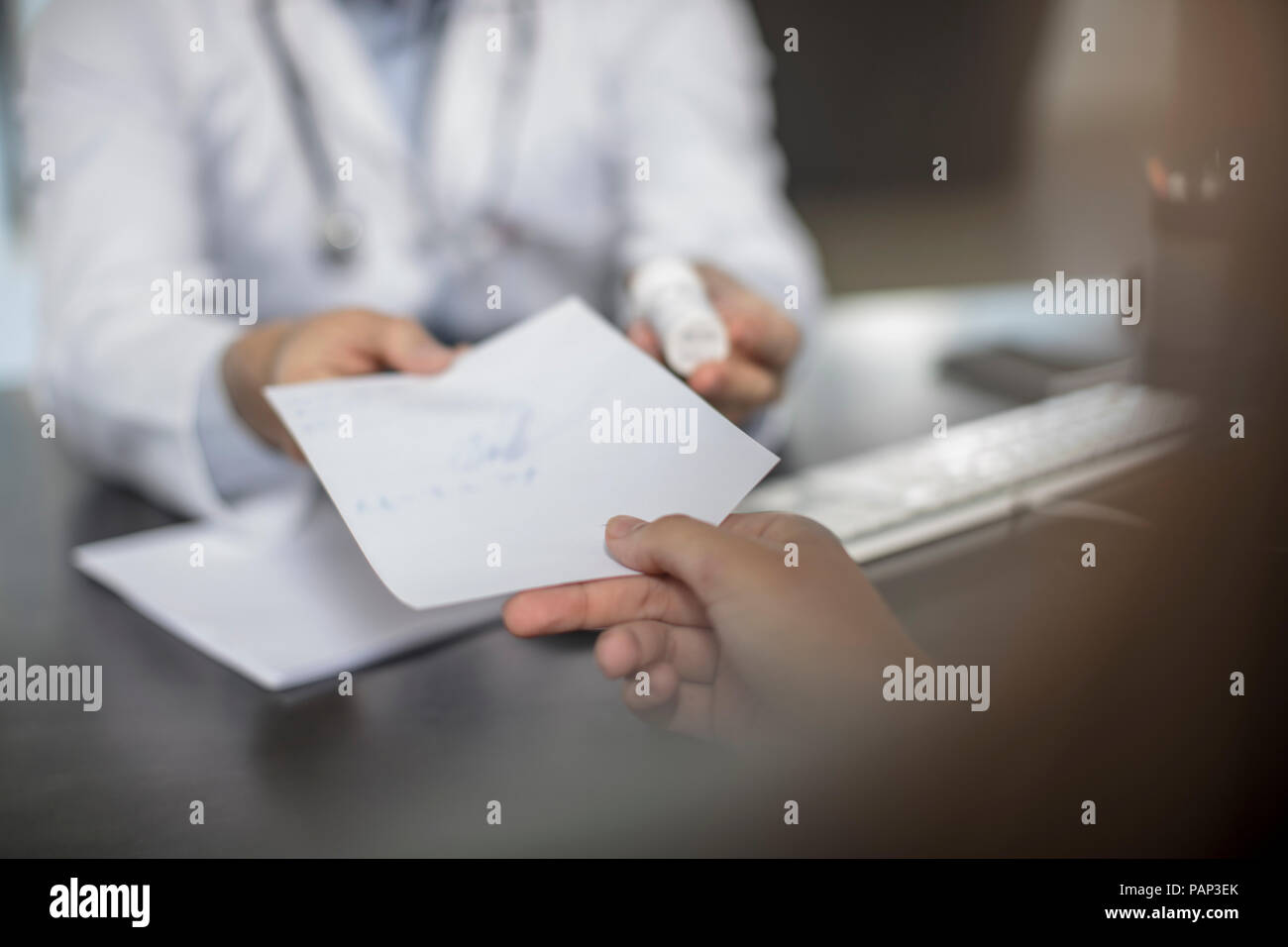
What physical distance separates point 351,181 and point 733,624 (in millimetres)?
642

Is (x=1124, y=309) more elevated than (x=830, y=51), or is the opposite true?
(x=830, y=51)

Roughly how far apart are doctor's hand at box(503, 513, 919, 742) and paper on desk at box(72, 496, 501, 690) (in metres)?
0.08

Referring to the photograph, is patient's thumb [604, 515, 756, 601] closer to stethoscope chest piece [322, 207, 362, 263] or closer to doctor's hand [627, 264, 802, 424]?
doctor's hand [627, 264, 802, 424]

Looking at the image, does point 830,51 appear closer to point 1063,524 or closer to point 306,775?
point 1063,524

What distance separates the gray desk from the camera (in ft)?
1.06

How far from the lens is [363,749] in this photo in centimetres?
36

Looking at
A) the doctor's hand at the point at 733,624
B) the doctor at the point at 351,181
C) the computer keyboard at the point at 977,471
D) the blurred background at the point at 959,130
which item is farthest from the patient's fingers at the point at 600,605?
the blurred background at the point at 959,130

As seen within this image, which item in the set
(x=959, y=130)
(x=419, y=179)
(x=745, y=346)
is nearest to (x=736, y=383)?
(x=745, y=346)

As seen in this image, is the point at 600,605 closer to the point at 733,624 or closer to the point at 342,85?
the point at 733,624

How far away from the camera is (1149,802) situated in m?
0.34

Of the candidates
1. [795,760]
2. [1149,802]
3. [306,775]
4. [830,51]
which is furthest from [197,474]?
[830,51]

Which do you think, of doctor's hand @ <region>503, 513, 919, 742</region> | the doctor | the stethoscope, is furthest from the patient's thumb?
the stethoscope

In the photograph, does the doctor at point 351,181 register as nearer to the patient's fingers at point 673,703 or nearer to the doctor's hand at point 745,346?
the doctor's hand at point 745,346

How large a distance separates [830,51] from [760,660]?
1052mm
